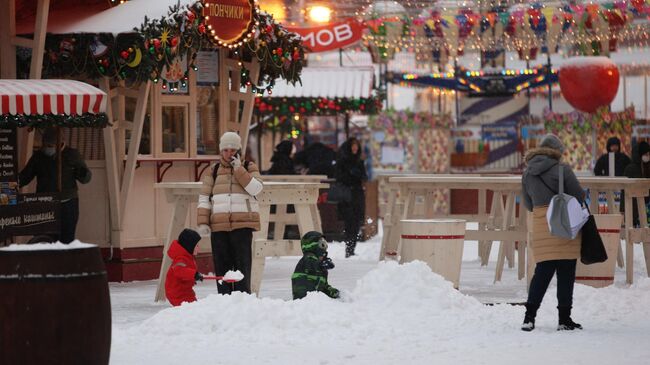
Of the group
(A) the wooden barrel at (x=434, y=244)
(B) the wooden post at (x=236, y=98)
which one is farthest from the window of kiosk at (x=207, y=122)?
(A) the wooden barrel at (x=434, y=244)

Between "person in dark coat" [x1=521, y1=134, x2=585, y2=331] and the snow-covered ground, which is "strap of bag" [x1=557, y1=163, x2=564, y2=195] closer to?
"person in dark coat" [x1=521, y1=134, x2=585, y2=331]

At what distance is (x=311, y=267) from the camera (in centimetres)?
1295

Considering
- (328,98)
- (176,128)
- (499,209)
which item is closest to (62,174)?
(176,128)

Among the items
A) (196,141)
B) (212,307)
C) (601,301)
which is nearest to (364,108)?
(196,141)

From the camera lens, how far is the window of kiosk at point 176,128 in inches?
689

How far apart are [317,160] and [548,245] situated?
49.5ft

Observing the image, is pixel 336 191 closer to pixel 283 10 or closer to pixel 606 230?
pixel 283 10

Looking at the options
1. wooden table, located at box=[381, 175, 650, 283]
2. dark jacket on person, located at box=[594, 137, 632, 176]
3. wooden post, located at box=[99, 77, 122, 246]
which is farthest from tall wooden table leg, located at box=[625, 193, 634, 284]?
dark jacket on person, located at box=[594, 137, 632, 176]

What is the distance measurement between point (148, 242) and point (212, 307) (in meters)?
5.92

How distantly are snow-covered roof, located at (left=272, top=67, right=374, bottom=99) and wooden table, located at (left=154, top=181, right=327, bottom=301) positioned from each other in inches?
551

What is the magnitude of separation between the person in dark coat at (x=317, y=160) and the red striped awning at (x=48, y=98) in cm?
1203

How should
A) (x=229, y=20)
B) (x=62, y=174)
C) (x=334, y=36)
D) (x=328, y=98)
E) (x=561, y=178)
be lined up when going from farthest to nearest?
1. (x=328, y=98)
2. (x=334, y=36)
3. (x=229, y=20)
4. (x=62, y=174)
5. (x=561, y=178)

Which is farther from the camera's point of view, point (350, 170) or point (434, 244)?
point (350, 170)

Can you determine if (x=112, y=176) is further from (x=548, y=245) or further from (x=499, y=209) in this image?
(x=548, y=245)
